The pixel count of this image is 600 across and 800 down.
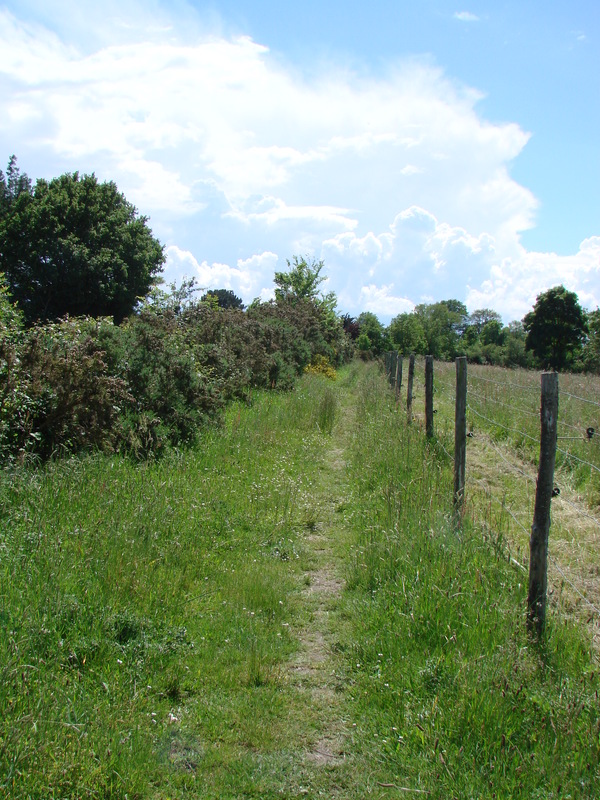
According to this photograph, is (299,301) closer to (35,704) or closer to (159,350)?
(159,350)

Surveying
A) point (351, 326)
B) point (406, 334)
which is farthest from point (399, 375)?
point (406, 334)

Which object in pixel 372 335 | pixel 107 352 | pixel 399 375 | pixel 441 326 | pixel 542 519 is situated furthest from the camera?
pixel 441 326

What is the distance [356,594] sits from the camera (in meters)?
5.02

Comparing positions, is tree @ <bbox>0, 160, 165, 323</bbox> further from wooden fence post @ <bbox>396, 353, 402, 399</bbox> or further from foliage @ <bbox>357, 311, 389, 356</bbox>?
wooden fence post @ <bbox>396, 353, 402, 399</bbox>

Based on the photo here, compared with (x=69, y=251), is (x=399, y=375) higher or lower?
lower

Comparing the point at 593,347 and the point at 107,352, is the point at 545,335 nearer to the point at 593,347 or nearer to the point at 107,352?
the point at 593,347

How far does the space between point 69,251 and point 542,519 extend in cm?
3846

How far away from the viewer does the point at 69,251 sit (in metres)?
37.5

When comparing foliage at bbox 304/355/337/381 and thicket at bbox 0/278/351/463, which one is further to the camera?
foliage at bbox 304/355/337/381

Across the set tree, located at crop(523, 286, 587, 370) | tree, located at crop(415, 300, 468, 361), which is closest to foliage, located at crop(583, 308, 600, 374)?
tree, located at crop(523, 286, 587, 370)

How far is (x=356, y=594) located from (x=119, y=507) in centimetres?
238

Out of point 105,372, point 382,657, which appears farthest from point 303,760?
point 105,372

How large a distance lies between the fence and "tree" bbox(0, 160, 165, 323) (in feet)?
95.5

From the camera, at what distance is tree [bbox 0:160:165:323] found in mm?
37750
